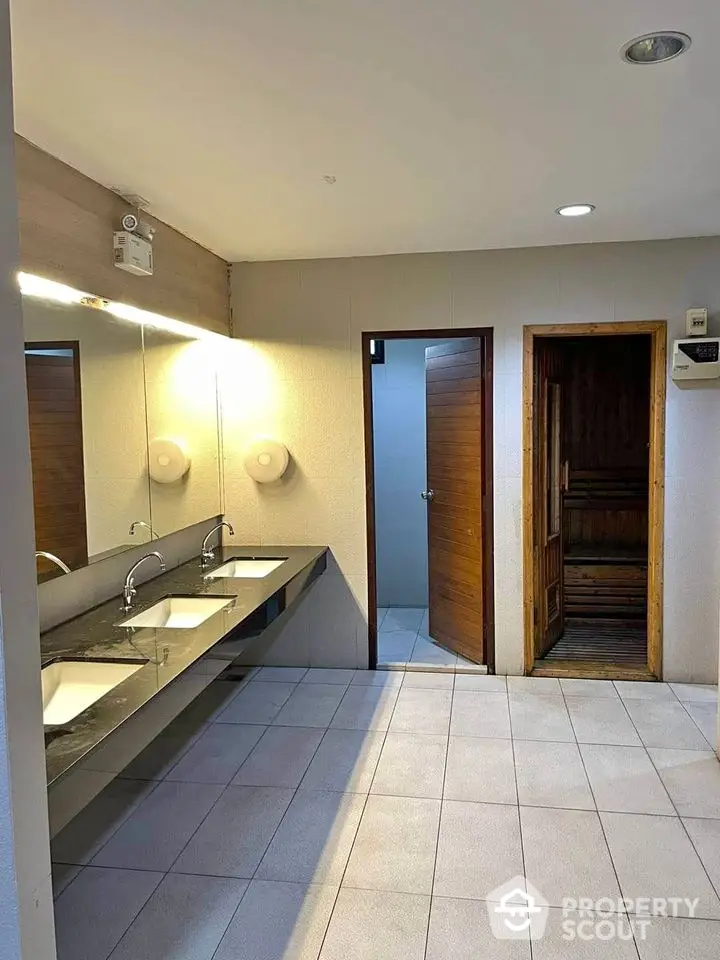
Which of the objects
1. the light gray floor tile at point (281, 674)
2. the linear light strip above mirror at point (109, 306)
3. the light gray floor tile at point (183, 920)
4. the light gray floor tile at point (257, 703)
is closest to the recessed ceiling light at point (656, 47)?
the linear light strip above mirror at point (109, 306)

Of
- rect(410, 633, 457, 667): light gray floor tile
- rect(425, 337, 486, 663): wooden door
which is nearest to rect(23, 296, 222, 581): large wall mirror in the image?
rect(425, 337, 486, 663): wooden door

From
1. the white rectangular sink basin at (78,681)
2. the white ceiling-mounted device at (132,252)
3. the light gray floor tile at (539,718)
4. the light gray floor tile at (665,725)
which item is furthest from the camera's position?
the light gray floor tile at (539,718)

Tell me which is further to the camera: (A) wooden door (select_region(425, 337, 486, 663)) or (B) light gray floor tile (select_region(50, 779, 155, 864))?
(A) wooden door (select_region(425, 337, 486, 663))

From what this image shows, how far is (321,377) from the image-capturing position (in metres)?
4.30

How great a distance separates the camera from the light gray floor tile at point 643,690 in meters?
3.91

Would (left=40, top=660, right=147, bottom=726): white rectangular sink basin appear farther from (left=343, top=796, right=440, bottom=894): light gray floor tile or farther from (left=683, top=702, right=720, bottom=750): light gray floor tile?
(left=683, top=702, right=720, bottom=750): light gray floor tile

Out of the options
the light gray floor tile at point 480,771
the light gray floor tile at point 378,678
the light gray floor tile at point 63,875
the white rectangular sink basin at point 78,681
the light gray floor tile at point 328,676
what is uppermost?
the white rectangular sink basin at point 78,681

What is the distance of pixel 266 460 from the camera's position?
168 inches

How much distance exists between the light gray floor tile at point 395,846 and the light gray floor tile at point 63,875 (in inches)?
36.3

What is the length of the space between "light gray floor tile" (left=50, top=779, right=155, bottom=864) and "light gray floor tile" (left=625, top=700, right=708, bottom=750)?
7.51ft

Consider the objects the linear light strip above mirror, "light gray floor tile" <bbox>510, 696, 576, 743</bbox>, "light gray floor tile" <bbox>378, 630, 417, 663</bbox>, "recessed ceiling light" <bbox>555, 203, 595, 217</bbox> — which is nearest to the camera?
the linear light strip above mirror

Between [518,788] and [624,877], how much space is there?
0.63 meters

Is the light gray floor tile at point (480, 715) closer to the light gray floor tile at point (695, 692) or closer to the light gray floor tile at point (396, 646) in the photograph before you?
the light gray floor tile at point (396, 646)

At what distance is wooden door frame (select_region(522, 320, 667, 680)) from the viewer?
4000mm
